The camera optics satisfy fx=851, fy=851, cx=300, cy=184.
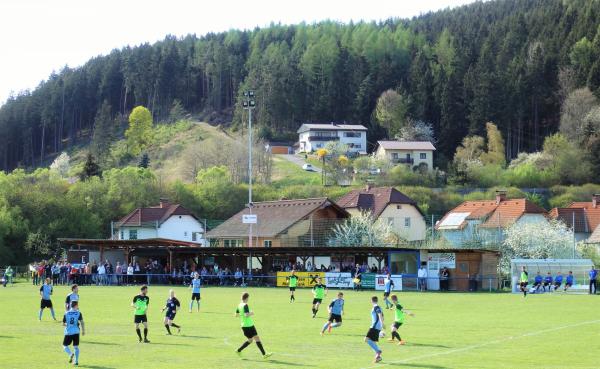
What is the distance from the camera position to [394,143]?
13588cm

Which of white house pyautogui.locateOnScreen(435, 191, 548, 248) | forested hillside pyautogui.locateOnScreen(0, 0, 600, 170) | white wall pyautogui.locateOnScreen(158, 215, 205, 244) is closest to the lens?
white house pyautogui.locateOnScreen(435, 191, 548, 248)

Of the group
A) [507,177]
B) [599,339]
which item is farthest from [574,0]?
[599,339]

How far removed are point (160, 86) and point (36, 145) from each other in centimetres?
3096

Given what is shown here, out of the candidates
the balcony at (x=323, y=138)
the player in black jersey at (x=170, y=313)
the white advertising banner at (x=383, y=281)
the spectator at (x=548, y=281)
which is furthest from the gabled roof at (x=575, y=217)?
the balcony at (x=323, y=138)

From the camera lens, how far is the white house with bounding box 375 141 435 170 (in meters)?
133

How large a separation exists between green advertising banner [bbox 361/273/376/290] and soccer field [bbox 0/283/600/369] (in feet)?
42.5

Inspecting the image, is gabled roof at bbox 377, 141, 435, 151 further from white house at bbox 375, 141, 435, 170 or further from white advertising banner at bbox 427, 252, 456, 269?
white advertising banner at bbox 427, 252, 456, 269

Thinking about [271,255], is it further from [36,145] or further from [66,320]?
[36,145]

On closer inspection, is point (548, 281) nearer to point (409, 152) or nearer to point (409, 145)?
point (409, 152)

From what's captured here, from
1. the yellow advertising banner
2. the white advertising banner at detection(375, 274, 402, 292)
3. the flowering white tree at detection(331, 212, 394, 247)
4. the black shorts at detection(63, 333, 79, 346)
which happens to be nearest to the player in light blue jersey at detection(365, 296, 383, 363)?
the black shorts at detection(63, 333, 79, 346)

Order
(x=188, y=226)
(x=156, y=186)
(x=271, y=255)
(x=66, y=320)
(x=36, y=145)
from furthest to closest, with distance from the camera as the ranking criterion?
1. (x=36, y=145)
2. (x=156, y=186)
3. (x=188, y=226)
4. (x=271, y=255)
5. (x=66, y=320)

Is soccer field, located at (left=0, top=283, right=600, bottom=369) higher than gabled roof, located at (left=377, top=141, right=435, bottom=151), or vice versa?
gabled roof, located at (left=377, top=141, right=435, bottom=151)

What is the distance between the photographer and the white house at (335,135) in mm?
148875

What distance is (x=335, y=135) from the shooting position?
14875cm
